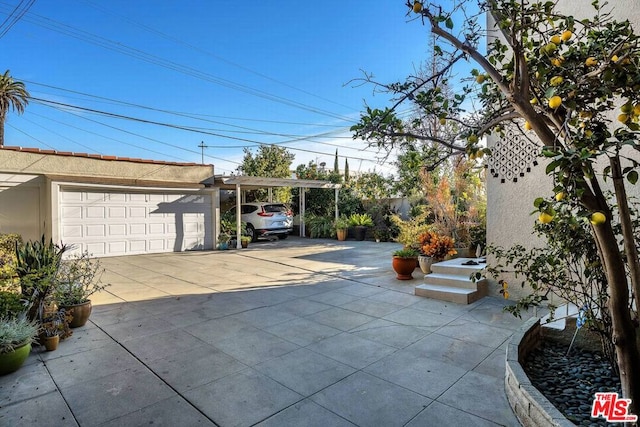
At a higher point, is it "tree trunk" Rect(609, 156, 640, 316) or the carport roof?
the carport roof

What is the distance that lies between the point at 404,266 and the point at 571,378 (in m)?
4.08

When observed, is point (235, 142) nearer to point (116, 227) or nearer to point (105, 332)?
point (116, 227)

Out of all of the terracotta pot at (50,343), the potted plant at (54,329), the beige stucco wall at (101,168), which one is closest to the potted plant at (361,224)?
the beige stucco wall at (101,168)

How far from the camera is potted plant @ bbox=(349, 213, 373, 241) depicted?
48.0ft

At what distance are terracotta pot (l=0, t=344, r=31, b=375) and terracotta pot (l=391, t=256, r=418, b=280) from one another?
5.65m

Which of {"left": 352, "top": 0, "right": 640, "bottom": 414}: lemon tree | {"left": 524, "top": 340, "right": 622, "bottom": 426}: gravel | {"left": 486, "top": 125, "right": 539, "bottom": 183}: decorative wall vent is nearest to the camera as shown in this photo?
{"left": 352, "top": 0, "right": 640, "bottom": 414}: lemon tree

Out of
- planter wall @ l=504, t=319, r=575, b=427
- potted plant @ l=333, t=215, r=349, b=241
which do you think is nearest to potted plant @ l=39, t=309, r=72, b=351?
planter wall @ l=504, t=319, r=575, b=427

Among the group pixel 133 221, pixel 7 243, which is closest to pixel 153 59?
pixel 133 221

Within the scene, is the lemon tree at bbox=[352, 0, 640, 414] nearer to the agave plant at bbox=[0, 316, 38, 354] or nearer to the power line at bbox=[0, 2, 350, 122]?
the agave plant at bbox=[0, 316, 38, 354]

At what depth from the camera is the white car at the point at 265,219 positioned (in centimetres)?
1402

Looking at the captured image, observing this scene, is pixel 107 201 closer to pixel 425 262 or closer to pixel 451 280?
pixel 425 262

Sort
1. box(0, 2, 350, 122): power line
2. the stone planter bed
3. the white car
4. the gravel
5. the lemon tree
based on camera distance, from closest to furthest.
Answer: the lemon tree
the stone planter bed
the gravel
box(0, 2, 350, 122): power line
the white car

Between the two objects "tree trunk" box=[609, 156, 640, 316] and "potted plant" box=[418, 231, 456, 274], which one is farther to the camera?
"potted plant" box=[418, 231, 456, 274]

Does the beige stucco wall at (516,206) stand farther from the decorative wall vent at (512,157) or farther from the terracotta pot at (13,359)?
the terracotta pot at (13,359)
